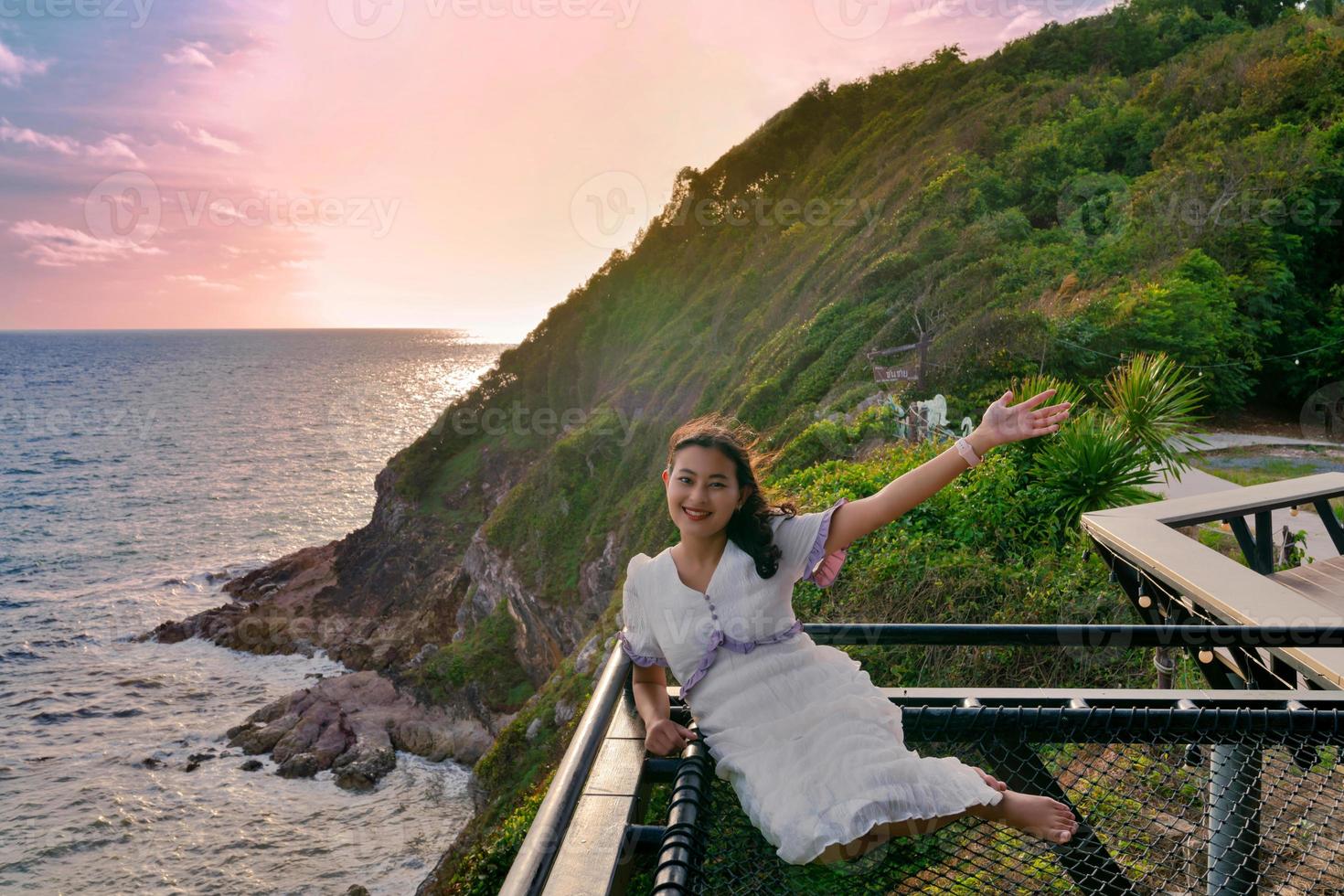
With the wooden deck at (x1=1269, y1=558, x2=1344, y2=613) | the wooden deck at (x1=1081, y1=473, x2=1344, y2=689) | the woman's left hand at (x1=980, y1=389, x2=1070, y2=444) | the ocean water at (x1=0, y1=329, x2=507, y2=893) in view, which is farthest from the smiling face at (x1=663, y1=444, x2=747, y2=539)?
the ocean water at (x1=0, y1=329, x2=507, y2=893)

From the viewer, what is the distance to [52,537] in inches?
1622

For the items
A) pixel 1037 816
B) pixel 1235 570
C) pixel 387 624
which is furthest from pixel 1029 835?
pixel 387 624

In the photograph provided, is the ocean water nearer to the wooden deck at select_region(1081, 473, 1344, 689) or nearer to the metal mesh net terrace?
the wooden deck at select_region(1081, 473, 1344, 689)

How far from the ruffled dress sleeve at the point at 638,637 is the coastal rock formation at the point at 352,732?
20302mm

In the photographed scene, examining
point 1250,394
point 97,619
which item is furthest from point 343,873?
point 97,619

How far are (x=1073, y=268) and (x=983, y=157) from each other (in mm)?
8676

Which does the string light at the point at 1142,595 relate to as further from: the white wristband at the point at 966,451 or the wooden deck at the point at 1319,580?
the white wristband at the point at 966,451

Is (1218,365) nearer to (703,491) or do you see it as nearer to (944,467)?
(944,467)

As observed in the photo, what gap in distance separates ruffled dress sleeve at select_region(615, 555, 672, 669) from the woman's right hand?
0.24m

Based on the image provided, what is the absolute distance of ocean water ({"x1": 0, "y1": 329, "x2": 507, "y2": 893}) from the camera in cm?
1727

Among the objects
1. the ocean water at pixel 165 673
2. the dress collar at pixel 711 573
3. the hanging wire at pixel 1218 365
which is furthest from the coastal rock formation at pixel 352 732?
the dress collar at pixel 711 573

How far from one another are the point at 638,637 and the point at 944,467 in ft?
2.92

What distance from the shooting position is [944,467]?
204 cm

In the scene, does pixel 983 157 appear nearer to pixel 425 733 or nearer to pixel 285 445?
pixel 425 733
